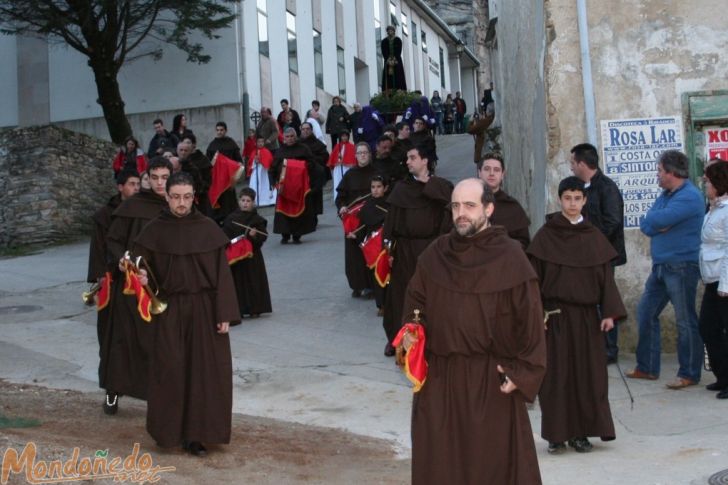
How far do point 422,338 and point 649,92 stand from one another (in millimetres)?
6040

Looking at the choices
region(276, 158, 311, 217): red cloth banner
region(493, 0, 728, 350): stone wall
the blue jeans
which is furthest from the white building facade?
the blue jeans

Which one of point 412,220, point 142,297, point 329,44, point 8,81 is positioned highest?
point 329,44

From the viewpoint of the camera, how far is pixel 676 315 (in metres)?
9.37

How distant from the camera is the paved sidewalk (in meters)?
7.43

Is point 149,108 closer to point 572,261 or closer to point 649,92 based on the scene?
point 649,92

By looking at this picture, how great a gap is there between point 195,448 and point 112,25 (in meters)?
18.9

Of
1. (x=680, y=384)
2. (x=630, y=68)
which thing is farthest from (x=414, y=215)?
(x=680, y=384)

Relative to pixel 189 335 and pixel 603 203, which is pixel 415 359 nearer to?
pixel 189 335

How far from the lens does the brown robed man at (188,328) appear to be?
24.5 ft

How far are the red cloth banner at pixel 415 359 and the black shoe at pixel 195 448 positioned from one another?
2.46 metres

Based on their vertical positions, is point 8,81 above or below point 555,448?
above

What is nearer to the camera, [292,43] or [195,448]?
[195,448]

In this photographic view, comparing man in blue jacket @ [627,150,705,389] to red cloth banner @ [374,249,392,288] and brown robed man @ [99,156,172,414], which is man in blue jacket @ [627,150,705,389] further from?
brown robed man @ [99,156,172,414]

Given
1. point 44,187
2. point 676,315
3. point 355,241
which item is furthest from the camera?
point 44,187
